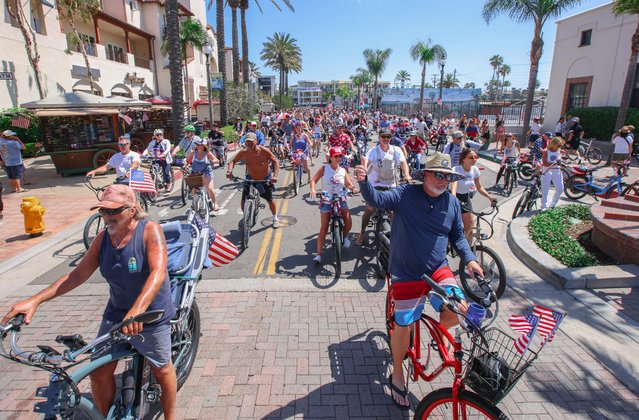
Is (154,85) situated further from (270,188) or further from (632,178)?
(632,178)

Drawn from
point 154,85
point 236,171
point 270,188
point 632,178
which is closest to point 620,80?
point 632,178

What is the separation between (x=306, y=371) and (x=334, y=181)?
330cm

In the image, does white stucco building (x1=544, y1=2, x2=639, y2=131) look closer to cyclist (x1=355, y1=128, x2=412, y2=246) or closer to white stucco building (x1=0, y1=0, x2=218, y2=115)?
cyclist (x1=355, y1=128, x2=412, y2=246)

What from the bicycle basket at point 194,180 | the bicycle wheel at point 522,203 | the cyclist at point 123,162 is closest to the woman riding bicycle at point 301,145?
the bicycle basket at point 194,180

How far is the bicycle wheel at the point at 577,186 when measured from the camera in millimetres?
10698

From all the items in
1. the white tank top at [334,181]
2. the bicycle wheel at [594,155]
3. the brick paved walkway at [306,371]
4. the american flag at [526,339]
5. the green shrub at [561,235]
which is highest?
the white tank top at [334,181]

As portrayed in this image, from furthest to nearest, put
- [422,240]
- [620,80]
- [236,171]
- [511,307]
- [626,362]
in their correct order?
[620,80], [236,171], [511,307], [626,362], [422,240]

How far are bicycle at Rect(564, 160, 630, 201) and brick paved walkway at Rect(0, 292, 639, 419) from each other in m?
6.95

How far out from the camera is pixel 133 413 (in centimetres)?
284

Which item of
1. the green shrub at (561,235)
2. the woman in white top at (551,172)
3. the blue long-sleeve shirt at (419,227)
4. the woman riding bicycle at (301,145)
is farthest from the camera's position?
the woman riding bicycle at (301,145)

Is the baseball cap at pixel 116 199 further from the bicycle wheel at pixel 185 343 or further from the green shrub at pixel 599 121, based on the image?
Answer: the green shrub at pixel 599 121

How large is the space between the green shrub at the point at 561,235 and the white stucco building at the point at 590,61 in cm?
1667

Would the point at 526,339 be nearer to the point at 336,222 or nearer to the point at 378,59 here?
the point at 336,222

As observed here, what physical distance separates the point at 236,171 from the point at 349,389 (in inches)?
521
